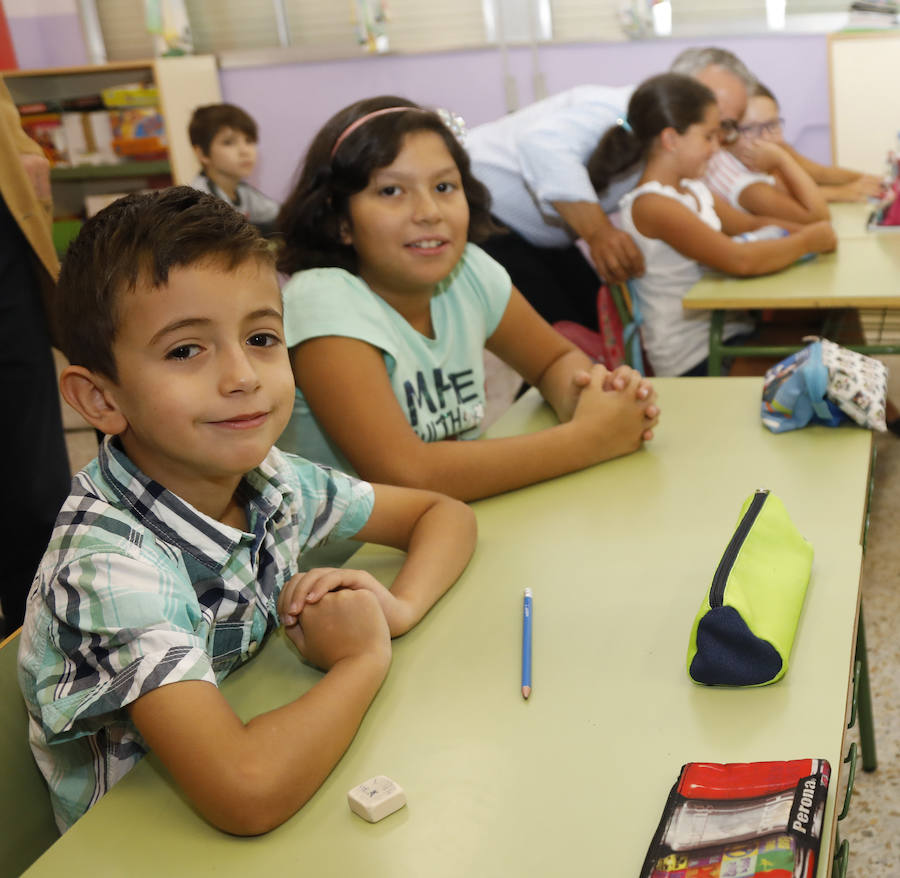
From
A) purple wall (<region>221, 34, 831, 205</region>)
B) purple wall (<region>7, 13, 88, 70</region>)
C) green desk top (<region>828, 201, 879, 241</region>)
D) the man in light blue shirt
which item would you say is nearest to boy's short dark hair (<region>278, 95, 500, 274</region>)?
the man in light blue shirt

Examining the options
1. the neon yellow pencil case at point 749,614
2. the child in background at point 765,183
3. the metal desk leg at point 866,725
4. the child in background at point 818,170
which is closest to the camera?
the neon yellow pencil case at point 749,614

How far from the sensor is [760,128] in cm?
404

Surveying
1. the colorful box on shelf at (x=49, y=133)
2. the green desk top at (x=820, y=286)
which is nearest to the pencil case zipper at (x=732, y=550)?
the green desk top at (x=820, y=286)

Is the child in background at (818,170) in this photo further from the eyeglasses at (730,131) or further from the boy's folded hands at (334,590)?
the boy's folded hands at (334,590)

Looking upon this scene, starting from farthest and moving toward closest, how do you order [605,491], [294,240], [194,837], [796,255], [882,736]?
1. [796,255]
2. [882,736]
3. [294,240]
4. [605,491]
5. [194,837]

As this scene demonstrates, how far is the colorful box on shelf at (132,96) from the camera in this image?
5.32 m

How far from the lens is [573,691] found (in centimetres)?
88

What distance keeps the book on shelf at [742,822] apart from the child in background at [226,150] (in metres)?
4.25

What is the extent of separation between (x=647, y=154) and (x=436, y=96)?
2.94m

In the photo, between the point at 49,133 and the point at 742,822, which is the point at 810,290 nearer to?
the point at 742,822

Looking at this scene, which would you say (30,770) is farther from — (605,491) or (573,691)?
(605,491)

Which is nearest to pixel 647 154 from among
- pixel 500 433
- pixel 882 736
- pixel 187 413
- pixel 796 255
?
pixel 796 255

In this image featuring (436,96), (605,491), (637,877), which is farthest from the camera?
(436,96)

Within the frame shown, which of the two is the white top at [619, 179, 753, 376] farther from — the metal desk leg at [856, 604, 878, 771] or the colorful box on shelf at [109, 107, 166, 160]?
the colorful box on shelf at [109, 107, 166, 160]
